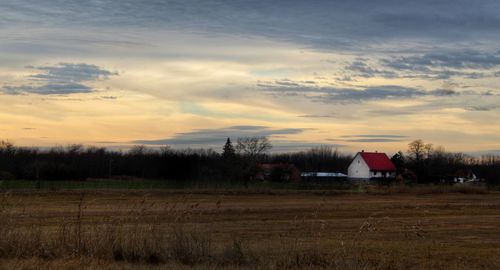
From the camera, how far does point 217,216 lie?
3500 centimetres

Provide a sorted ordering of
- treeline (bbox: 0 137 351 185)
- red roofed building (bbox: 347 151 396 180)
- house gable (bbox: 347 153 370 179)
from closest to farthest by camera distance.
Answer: treeline (bbox: 0 137 351 185)
red roofed building (bbox: 347 151 396 180)
house gable (bbox: 347 153 370 179)

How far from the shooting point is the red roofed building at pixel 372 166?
5586 inches

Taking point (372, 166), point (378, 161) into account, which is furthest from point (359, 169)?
point (378, 161)

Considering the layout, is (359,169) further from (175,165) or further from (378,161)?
(175,165)

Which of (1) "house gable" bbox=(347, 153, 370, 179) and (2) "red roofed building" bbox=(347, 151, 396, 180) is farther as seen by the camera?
(1) "house gable" bbox=(347, 153, 370, 179)

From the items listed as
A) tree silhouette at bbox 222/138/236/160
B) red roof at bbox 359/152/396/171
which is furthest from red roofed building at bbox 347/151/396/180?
tree silhouette at bbox 222/138/236/160

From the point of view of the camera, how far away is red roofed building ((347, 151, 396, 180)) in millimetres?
141875

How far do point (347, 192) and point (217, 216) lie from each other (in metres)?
42.2

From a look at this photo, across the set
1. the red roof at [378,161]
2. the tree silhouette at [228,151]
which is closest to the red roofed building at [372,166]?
the red roof at [378,161]

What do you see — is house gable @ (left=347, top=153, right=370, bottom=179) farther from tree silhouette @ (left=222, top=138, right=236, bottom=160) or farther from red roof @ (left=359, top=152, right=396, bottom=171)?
tree silhouette @ (left=222, top=138, right=236, bottom=160)

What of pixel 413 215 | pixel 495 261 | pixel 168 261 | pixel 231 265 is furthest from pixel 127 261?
pixel 413 215

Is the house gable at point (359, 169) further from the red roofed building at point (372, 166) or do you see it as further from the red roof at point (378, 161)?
the red roof at point (378, 161)

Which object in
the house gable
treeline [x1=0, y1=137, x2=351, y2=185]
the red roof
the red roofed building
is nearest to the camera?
treeline [x1=0, y1=137, x2=351, y2=185]

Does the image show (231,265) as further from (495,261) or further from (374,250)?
(495,261)
